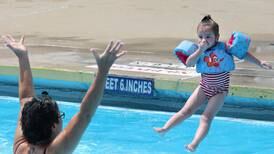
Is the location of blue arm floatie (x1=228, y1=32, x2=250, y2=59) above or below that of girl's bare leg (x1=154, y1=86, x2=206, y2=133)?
above

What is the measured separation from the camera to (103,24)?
1460 cm

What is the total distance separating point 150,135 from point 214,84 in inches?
79.5

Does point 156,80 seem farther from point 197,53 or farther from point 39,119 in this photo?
point 39,119

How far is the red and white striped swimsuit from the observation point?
250 inches

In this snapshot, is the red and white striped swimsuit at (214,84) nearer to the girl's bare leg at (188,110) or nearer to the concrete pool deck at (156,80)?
the girl's bare leg at (188,110)

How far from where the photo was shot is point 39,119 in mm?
3070

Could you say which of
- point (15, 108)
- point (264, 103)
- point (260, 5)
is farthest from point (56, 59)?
point (260, 5)

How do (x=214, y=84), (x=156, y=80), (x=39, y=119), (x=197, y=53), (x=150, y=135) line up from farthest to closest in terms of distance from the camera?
(x=156, y=80)
(x=150, y=135)
(x=214, y=84)
(x=197, y=53)
(x=39, y=119)

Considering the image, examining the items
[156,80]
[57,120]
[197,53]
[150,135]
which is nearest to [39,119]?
[57,120]

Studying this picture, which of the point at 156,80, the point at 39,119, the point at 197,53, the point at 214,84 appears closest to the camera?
the point at 39,119

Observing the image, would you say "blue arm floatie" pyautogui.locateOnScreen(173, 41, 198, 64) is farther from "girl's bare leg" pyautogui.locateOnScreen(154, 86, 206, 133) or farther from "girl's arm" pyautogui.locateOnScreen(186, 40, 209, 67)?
"girl's bare leg" pyautogui.locateOnScreen(154, 86, 206, 133)

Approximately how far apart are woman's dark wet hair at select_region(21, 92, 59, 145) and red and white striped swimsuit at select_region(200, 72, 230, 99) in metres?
3.41

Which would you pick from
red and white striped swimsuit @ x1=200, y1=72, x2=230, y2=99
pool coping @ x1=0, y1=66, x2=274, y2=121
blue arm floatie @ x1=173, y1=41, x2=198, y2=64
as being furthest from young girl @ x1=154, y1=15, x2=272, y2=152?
pool coping @ x1=0, y1=66, x2=274, y2=121

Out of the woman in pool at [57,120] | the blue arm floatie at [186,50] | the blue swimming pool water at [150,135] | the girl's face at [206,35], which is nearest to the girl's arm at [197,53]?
the girl's face at [206,35]
